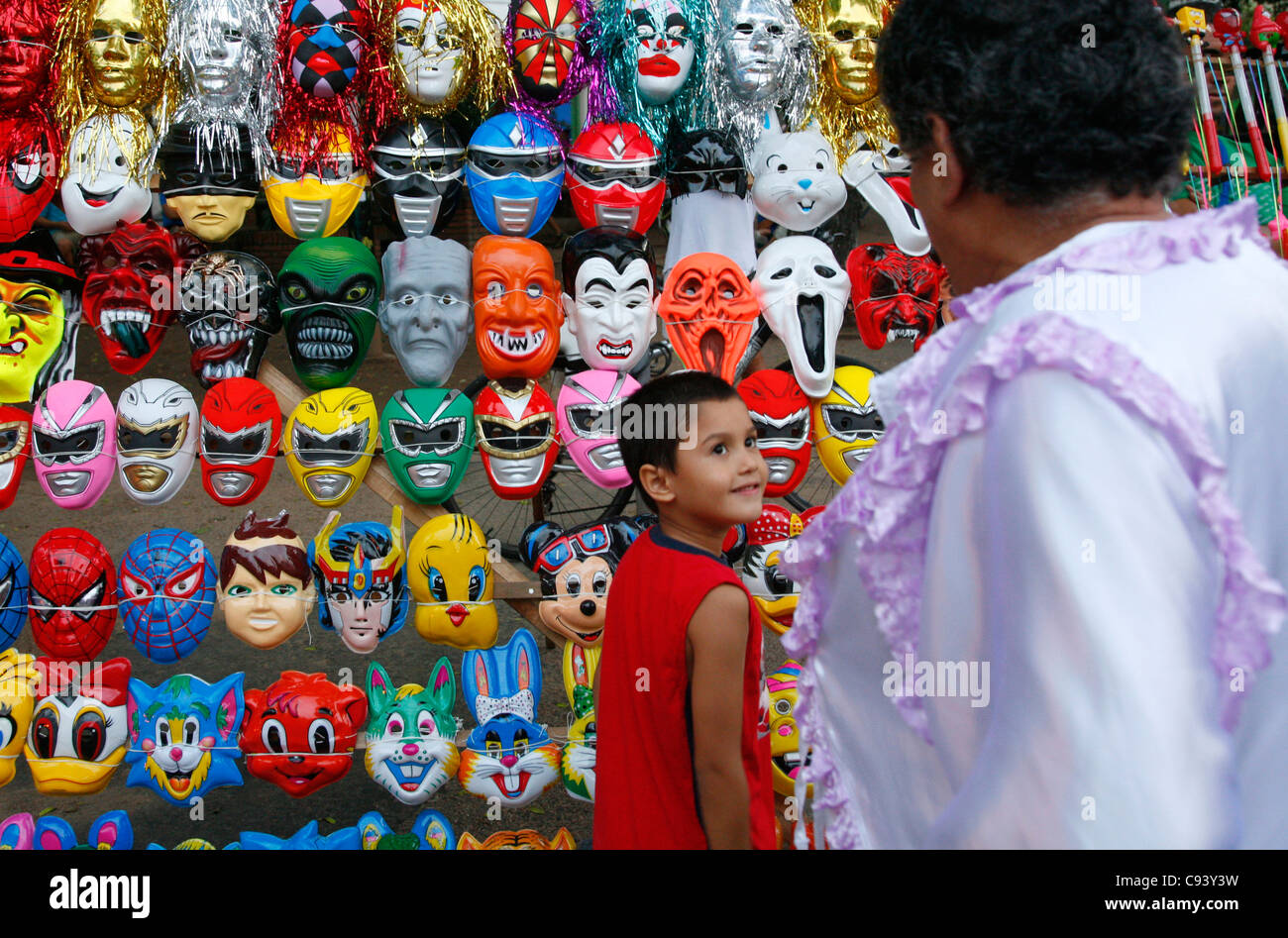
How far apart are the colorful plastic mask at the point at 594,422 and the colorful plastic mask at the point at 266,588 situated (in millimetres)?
645

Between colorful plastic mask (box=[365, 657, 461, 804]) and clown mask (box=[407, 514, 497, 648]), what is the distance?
0.42 feet

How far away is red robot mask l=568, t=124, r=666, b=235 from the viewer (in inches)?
88.6

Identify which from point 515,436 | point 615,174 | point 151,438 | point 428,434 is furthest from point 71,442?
point 615,174

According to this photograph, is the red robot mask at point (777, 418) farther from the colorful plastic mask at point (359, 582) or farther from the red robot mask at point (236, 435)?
the red robot mask at point (236, 435)

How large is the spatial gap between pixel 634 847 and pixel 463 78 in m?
1.58

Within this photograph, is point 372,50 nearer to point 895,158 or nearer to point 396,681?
point 895,158

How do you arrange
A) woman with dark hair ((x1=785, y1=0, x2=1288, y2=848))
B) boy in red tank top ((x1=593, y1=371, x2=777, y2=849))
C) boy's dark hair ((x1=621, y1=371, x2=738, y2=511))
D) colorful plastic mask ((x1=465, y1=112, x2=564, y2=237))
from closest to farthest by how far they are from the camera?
woman with dark hair ((x1=785, y1=0, x2=1288, y2=848)) → boy in red tank top ((x1=593, y1=371, x2=777, y2=849)) → boy's dark hair ((x1=621, y1=371, x2=738, y2=511)) → colorful plastic mask ((x1=465, y1=112, x2=564, y2=237))

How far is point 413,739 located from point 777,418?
1042 millimetres

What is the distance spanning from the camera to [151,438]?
2293mm

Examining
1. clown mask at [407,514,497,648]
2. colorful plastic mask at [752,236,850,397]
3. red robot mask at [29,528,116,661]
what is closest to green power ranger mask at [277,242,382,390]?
clown mask at [407,514,497,648]

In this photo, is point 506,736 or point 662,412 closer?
point 662,412

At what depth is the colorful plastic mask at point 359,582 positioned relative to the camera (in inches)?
91.0

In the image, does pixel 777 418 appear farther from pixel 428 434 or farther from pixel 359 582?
pixel 359 582

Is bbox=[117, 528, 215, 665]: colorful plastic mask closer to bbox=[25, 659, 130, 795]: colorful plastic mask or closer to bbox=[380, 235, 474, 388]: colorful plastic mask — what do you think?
bbox=[25, 659, 130, 795]: colorful plastic mask
